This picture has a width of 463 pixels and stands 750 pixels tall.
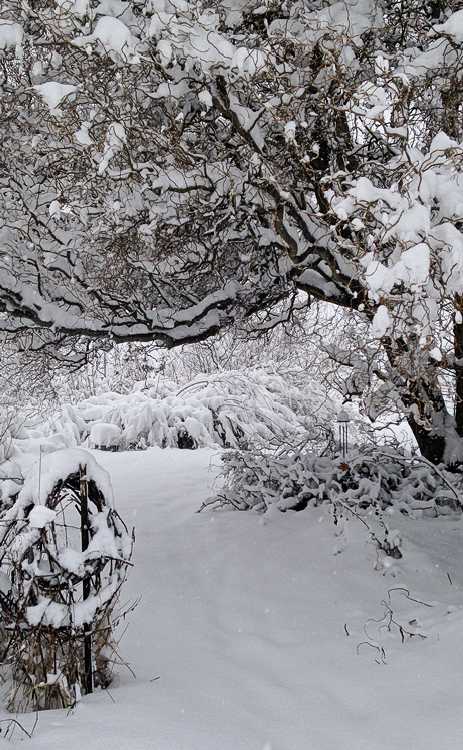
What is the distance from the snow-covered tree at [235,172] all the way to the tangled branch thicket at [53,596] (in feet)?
4.80

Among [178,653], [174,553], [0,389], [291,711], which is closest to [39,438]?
[0,389]

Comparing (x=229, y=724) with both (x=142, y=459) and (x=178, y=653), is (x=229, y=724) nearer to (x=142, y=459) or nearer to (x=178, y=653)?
(x=178, y=653)

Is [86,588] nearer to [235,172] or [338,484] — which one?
[235,172]

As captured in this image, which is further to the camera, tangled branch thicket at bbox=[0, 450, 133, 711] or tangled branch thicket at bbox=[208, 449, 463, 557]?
tangled branch thicket at bbox=[208, 449, 463, 557]

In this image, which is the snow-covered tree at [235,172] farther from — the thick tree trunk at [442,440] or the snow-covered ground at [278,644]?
the snow-covered ground at [278,644]

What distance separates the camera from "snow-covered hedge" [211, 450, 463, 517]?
5.72m

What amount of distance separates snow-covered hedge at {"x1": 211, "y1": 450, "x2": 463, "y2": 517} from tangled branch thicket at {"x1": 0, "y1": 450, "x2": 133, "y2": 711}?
9.77 ft

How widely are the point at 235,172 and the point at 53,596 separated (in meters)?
2.70

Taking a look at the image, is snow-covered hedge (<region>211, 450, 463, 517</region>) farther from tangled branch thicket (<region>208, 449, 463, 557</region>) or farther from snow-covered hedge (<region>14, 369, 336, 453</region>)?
snow-covered hedge (<region>14, 369, 336, 453</region>)

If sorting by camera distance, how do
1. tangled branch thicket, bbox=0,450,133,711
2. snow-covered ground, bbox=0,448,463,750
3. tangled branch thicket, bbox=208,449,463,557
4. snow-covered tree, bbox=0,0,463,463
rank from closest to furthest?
snow-covered ground, bbox=0,448,463,750 → tangled branch thicket, bbox=0,450,133,711 → snow-covered tree, bbox=0,0,463,463 → tangled branch thicket, bbox=208,449,463,557

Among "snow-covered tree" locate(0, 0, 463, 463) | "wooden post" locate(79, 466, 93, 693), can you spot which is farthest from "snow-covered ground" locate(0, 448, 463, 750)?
"snow-covered tree" locate(0, 0, 463, 463)

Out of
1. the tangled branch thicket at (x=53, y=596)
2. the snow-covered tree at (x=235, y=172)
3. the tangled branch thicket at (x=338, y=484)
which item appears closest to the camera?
the tangled branch thicket at (x=53, y=596)

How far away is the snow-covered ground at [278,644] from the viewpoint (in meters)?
2.41

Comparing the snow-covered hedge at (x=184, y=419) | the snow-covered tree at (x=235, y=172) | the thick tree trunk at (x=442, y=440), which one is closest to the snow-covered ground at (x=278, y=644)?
the thick tree trunk at (x=442, y=440)
